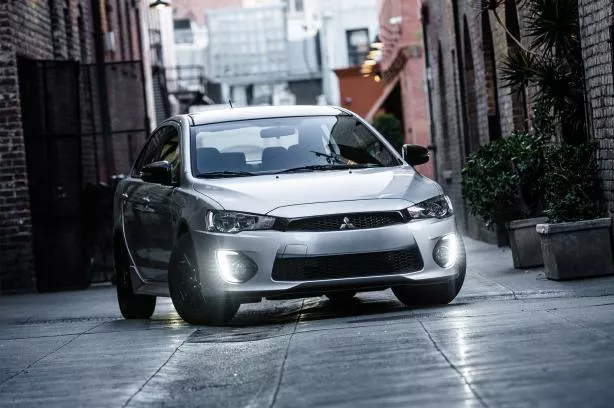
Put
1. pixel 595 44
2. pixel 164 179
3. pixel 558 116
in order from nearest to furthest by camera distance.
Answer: pixel 164 179
pixel 595 44
pixel 558 116

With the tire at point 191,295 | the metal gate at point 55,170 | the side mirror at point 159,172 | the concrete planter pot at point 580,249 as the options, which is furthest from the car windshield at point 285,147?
the metal gate at point 55,170

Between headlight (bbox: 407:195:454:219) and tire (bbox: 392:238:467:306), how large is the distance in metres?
0.29

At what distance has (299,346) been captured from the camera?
9.09 meters

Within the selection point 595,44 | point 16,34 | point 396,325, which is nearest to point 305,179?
point 396,325

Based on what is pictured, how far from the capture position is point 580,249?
1329cm

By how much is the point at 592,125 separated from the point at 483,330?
19.2 ft

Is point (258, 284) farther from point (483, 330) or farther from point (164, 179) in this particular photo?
point (483, 330)

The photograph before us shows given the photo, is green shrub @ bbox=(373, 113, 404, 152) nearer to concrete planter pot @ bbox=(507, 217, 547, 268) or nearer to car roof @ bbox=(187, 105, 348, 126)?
concrete planter pot @ bbox=(507, 217, 547, 268)

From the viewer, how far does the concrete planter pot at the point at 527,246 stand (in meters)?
15.3

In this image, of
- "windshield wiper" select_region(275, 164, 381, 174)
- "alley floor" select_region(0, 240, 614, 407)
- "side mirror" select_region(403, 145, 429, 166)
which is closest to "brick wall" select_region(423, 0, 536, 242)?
"side mirror" select_region(403, 145, 429, 166)

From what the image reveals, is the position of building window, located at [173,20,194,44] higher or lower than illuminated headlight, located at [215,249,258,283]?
higher

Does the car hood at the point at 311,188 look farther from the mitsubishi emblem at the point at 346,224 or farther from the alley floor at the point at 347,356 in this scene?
the alley floor at the point at 347,356

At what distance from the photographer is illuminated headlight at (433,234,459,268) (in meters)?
11.1

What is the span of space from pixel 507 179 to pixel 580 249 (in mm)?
2669
